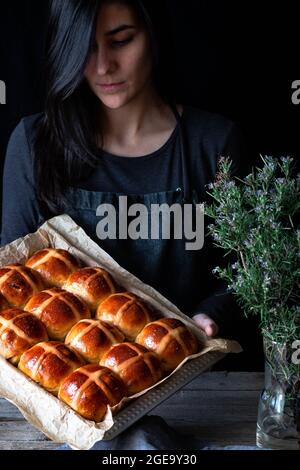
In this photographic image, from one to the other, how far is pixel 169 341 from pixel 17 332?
28cm

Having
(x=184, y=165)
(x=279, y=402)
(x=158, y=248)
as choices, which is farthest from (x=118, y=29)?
(x=279, y=402)

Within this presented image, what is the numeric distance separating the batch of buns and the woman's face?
0.39 m

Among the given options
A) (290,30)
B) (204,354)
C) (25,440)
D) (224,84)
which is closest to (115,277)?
(204,354)

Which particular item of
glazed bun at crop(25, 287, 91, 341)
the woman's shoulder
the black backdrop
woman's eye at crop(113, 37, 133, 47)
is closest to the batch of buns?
glazed bun at crop(25, 287, 91, 341)

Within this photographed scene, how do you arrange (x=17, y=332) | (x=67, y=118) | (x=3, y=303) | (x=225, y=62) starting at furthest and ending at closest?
1. (x=225, y=62)
2. (x=67, y=118)
3. (x=3, y=303)
4. (x=17, y=332)

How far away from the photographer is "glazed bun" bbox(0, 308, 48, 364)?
1.27 meters

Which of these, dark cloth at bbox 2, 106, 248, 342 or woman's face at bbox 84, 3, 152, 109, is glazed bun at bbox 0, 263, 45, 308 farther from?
woman's face at bbox 84, 3, 152, 109

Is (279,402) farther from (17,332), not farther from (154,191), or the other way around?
(154,191)

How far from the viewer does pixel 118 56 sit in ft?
5.18

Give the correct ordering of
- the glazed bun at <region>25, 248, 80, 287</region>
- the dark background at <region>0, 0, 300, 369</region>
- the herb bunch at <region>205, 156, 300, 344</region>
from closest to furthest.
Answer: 1. the herb bunch at <region>205, 156, 300, 344</region>
2. the glazed bun at <region>25, 248, 80, 287</region>
3. the dark background at <region>0, 0, 300, 369</region>

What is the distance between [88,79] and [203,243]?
1.59ft

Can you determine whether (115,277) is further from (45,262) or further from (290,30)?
(290,30)

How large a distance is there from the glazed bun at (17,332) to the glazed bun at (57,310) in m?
0.02

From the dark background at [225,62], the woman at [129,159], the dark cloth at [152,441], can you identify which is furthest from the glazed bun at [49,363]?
the dark background at [225,62]
